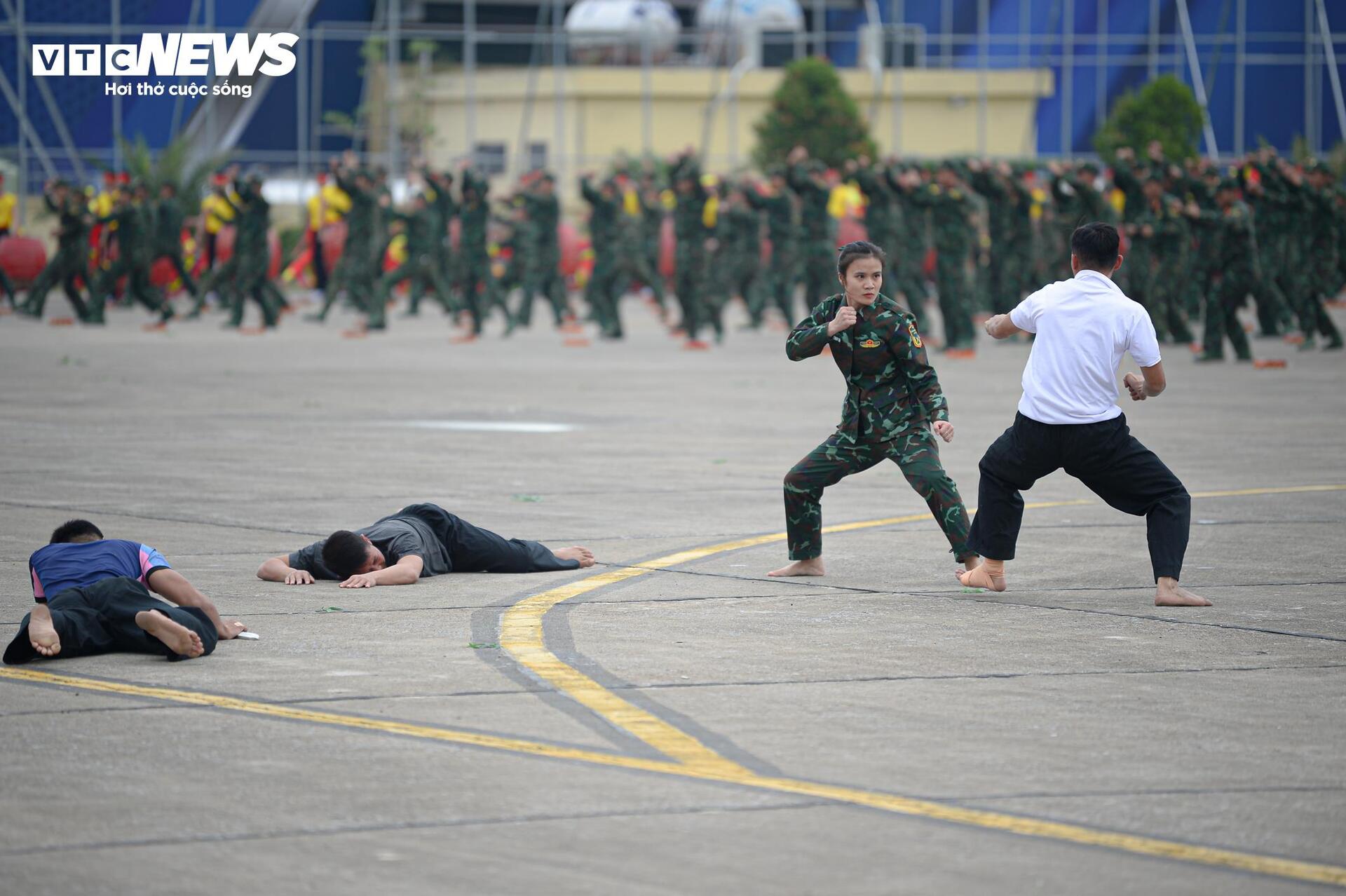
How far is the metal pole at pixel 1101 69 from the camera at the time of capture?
167ft

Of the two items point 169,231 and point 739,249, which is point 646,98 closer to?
point 739,249

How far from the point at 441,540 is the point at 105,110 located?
39.6 meters

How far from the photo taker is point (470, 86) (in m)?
50.5

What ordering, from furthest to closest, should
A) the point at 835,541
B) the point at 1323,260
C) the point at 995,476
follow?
the point at 1323,260 → the point at 835,541 → the point at 995,476

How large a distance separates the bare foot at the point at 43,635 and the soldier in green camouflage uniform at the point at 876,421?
3.11 metres

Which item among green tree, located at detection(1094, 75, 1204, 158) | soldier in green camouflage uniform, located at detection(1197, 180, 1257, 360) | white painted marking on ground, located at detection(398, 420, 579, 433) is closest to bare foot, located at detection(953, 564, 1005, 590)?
white painted marking on ground, located at detection(398, 420, 579, 433)

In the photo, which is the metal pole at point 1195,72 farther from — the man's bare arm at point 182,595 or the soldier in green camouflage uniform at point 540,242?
the man's bare arm at point 182,595

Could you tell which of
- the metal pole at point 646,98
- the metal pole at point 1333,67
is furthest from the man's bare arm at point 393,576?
the metal pole at point 1333,67

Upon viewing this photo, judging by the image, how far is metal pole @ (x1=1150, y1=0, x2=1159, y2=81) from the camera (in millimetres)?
50688

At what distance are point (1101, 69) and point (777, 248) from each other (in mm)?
24482

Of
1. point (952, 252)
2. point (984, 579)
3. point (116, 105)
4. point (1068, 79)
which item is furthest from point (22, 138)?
point (984, 579)

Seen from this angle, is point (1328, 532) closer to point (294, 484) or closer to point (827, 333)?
point (827, 333)

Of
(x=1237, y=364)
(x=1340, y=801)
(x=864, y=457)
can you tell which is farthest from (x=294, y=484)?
(x=1237, y=364)

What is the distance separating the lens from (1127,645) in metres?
6.83
